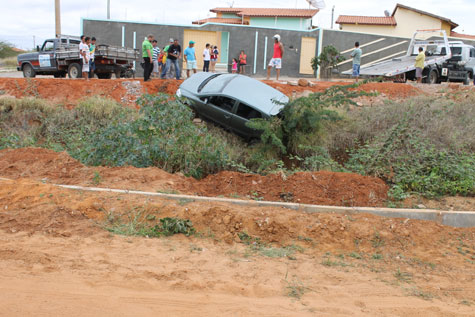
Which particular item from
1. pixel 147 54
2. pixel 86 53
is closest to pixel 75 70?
pixel 86 53

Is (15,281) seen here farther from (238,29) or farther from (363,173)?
(238,29)

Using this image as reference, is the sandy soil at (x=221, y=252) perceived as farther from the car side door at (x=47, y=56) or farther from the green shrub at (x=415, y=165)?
the car side door at (x=47, y=56)

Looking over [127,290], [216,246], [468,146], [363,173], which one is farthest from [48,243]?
[468,146]

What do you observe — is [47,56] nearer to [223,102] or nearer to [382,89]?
[223,102]

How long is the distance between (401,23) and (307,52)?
43.2 feet

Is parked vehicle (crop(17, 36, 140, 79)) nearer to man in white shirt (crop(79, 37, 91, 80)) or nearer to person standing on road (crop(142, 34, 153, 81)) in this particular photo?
man in white shirt (crop(79, 37, 91, 80))

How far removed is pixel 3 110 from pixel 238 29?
15144 millimetres

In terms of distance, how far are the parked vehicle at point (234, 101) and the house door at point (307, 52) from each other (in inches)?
585

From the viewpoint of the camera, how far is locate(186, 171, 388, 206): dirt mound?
6.48 metres

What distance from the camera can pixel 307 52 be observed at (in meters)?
24.7

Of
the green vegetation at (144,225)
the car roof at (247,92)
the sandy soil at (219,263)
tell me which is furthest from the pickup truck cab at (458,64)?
the green vegetation at (144,225)

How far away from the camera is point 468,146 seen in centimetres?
857

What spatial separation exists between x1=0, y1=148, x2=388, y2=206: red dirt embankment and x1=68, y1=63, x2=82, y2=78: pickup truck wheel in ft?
29.3

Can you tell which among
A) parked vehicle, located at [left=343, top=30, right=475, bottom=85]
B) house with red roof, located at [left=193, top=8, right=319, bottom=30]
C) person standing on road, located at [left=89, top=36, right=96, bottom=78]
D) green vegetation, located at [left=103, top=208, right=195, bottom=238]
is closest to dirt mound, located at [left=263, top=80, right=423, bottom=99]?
parked vehicle, located at [left=343, top=30, right=475, bottom=85]
